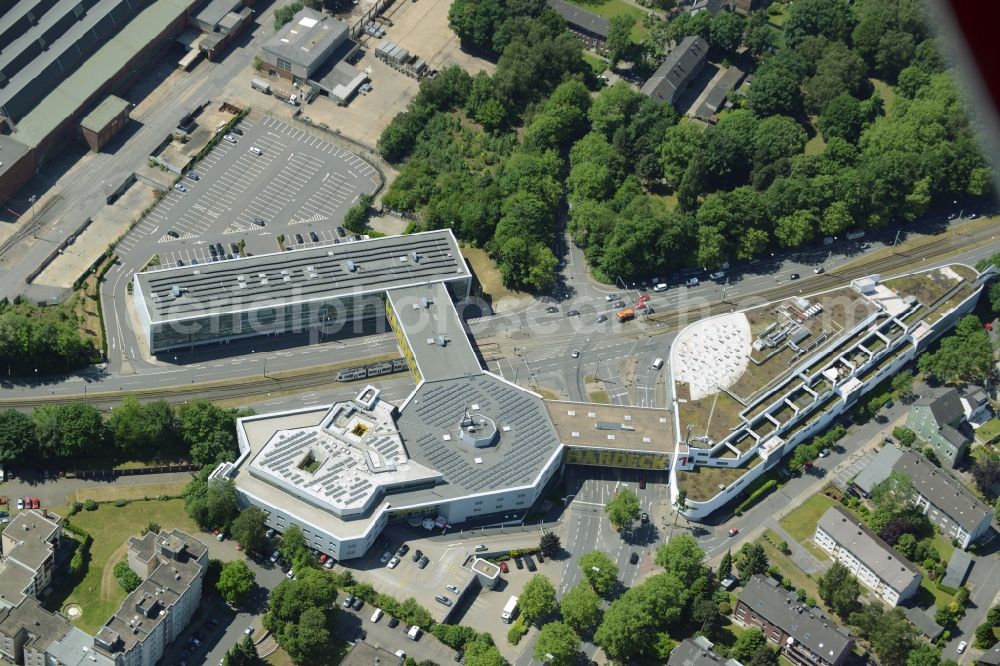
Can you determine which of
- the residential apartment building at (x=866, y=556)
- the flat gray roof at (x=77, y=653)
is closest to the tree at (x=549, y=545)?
the residential apartment building at (x=866, y=556)

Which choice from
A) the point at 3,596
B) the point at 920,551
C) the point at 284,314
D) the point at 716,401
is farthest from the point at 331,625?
the point at 920,551

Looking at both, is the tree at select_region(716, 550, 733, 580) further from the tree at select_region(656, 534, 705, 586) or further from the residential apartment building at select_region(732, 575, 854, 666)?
the residential apartment building at select_region(732, 575, 854, 666)

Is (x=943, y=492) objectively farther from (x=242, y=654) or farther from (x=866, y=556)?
(x=242, y=654)

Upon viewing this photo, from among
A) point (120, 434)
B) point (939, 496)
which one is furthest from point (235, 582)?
point (939, 496)

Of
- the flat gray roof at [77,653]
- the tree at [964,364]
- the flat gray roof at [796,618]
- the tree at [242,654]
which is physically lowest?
the tree at [242,654]

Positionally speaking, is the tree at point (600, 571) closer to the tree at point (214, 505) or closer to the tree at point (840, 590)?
the tree at point (840, 590)

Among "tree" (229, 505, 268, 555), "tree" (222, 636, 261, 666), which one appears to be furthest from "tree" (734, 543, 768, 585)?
"tree" (222, 636, 261, 666)
